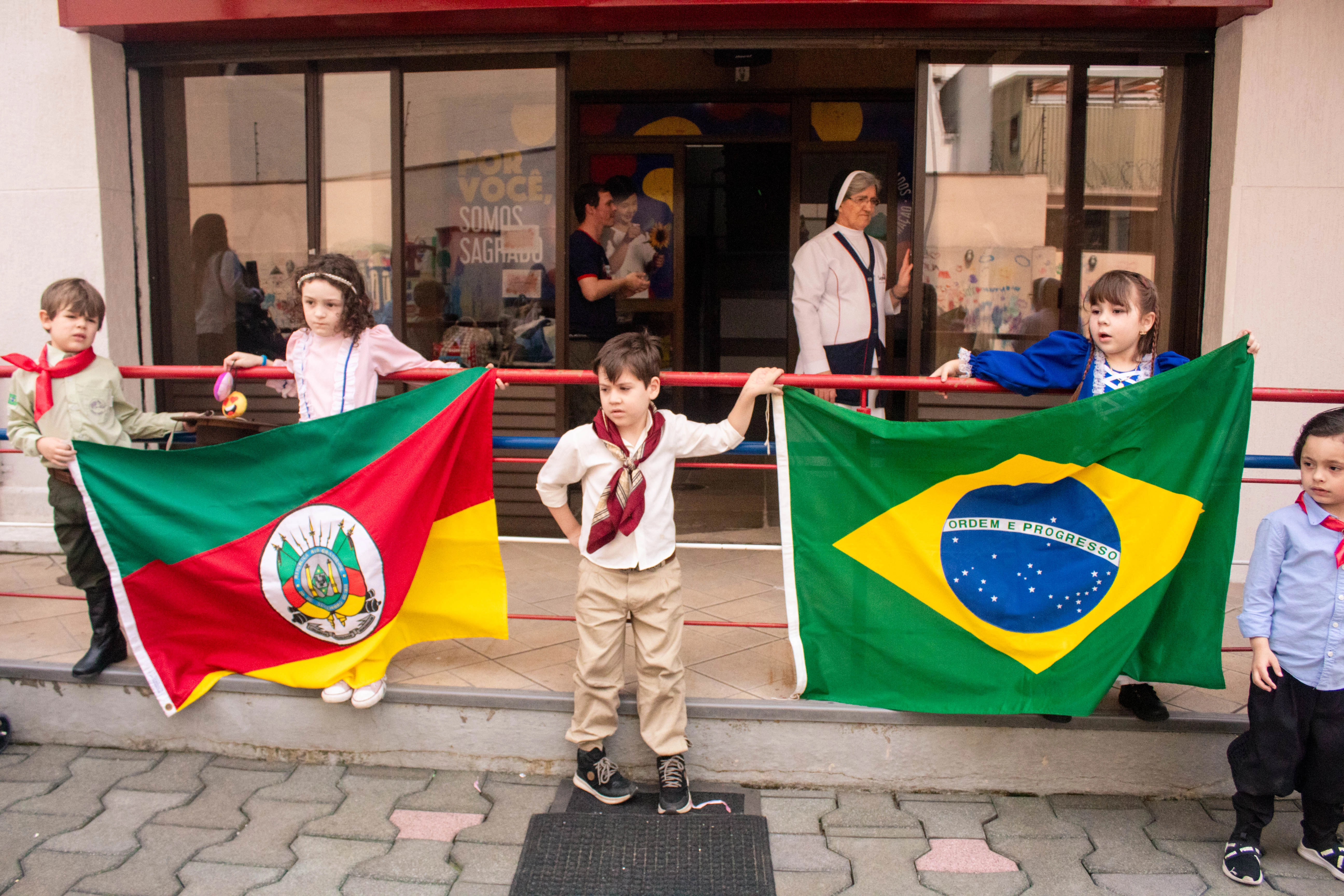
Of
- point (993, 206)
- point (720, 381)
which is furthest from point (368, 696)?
point (993, 206)

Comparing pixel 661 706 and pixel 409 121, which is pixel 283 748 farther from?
pixel 409 121

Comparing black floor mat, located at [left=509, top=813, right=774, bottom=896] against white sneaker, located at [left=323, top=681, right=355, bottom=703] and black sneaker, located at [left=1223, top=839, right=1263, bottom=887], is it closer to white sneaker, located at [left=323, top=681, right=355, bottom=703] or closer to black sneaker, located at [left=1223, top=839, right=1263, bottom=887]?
white sneaker, located at [left=323, top=681, right=355, bottom=703]

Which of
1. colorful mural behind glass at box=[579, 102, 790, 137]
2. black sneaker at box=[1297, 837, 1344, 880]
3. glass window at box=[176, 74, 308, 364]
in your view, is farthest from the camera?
colorful mural behind glass at box=[579, 102, 790, 137]

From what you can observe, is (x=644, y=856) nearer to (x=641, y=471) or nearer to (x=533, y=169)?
(x=641, y=471)

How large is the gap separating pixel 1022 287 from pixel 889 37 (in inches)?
67.4

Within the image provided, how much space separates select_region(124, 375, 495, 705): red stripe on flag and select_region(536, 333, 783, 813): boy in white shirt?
0.42 m

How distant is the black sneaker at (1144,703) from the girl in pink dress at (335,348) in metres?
2.79

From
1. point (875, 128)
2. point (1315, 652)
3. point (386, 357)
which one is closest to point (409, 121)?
point (386, 357)

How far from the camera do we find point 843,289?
5691mm

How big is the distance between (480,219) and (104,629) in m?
3.46

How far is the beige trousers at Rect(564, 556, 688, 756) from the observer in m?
3.34

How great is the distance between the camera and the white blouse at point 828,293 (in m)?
5.64

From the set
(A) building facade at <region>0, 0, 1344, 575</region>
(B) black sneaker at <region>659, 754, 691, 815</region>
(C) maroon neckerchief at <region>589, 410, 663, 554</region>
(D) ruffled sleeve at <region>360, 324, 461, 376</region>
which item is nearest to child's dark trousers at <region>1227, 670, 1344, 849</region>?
(B) black sneaker at <region>659, 754, 691, 815</region>

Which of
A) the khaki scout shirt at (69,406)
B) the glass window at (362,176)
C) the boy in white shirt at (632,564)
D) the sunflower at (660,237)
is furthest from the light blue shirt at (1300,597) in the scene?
the sunflower at (660,237)
